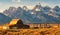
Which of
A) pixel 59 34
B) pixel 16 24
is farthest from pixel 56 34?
pixel 16 24

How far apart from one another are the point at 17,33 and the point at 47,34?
331 inches

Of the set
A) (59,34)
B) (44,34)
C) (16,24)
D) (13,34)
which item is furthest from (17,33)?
(16,24)

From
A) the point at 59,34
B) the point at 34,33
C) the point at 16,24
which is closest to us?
the point at 59,34

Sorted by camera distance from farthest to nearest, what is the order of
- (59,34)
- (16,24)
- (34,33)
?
1. (16,24)
2. (34,33)
3. (59,34)

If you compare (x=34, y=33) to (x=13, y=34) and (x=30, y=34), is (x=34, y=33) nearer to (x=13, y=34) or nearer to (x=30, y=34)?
(x=30, y=34)

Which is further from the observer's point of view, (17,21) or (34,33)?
(17,21)

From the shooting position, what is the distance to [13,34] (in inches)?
2559

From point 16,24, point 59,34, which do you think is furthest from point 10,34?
point 16,24

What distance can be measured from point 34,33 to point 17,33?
4.51 metres

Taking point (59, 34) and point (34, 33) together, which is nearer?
point (59, 34)

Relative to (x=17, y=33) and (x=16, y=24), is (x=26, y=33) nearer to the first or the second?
(x=17, y=33)

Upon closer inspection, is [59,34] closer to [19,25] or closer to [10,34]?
[10,34]

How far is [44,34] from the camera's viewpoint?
61.4 meters

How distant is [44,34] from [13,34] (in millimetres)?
8347
